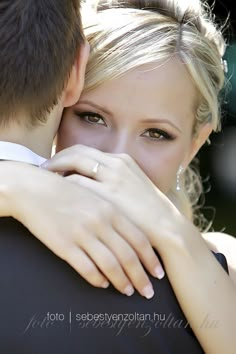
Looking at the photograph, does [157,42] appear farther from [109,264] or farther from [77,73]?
[109,264]

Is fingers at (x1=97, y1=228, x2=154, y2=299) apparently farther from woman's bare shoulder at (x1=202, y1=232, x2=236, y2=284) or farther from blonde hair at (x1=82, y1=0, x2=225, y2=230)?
woman's bare shoulder at (x1=202, y1=232, x2=236, y2=284)

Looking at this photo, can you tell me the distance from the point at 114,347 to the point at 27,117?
1.73 feet

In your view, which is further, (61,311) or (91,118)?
(91,118)

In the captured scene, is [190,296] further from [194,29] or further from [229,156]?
[229,156]

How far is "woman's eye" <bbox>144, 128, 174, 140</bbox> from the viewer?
262 cm

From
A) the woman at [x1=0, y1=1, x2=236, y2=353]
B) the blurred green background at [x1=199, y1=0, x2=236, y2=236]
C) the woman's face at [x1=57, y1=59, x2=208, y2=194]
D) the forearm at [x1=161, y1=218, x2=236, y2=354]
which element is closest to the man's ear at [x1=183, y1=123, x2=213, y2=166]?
the woman at [x1=0, y1=1, x2=236, y2=353]

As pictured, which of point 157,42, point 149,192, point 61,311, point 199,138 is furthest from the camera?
point 199,138

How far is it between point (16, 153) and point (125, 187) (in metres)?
0.27

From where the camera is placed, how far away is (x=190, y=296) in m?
1.81

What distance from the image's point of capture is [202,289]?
1847 millimetres

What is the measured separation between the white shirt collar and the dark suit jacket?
0.46 feet

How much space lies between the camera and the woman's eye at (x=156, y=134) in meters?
2.62

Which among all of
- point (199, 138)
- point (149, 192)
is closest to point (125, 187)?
point (149, 192)

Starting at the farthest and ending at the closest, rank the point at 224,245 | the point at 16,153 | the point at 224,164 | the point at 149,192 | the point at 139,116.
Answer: the point at 224,164, the point at 224,245, the point at 139,116, the point at 149,192, the point at 16,153
